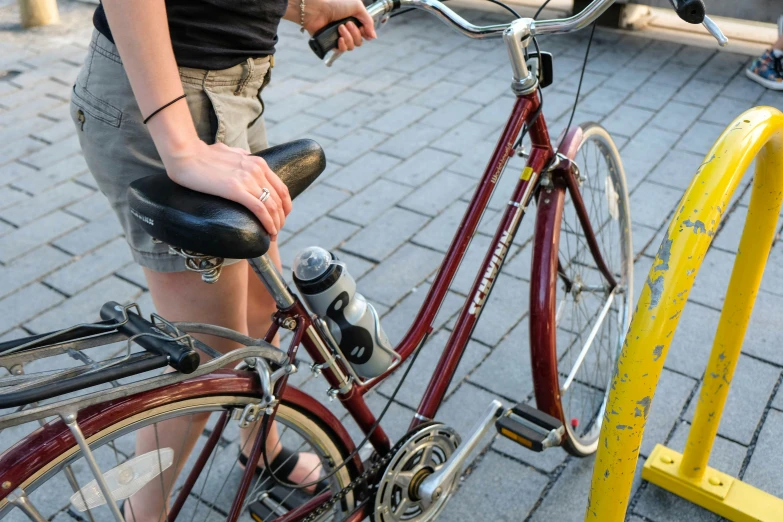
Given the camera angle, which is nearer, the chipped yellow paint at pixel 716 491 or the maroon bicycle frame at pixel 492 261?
the maroon bicycle frame at pixel 492 261

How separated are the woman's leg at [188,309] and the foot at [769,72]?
3806 mm

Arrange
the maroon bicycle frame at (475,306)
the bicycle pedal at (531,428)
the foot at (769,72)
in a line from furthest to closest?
the foot at (769,72) → the bicycle pedal at (531,428) → the maroon bicycle frame at (475,306)

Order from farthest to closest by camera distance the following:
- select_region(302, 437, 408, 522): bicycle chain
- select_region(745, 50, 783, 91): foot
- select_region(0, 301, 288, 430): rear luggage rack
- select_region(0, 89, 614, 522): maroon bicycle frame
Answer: select_region(745, 50, 783, 91): foot
select_region(302, 437, 408, 522): bicycle chain
select_region(0, 89, 614, 522): maroon bicycle frame
select_region(0, 301, 288, 430): rear luggage rack

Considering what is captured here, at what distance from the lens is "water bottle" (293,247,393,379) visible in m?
1.45

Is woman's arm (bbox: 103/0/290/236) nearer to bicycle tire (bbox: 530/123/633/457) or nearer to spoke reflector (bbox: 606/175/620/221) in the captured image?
bicycle tire (bbox: 530/123/633/457)

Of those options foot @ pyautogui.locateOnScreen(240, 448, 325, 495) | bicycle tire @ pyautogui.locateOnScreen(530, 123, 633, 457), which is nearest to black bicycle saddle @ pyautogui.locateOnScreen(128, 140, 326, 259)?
bicycle tire @ pyautogui.locateOnScreen(530, 123, 633, 457)

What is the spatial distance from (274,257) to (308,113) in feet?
8.31

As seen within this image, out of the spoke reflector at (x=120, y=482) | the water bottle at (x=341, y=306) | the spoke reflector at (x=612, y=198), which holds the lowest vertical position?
the spoke reflector at (x=612, y=198)

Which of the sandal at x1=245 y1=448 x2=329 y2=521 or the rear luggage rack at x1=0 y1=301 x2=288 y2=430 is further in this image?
the sandal at x1=245 y1=448 x2=329 y2=521

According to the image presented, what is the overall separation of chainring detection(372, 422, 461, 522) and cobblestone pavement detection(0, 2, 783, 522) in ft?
1.12

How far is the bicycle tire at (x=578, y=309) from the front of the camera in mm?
1844

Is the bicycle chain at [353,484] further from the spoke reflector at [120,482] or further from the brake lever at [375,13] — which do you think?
the brake lever at [375,13]

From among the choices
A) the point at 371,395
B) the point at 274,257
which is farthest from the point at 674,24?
the point at 274,257

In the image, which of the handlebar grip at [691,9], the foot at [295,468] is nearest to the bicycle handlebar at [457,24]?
the handlebar grip at [691,9]
